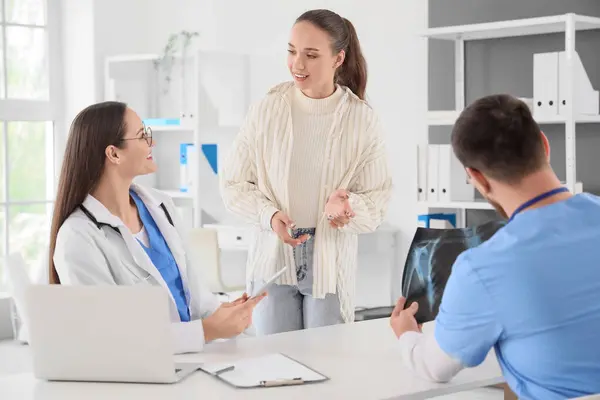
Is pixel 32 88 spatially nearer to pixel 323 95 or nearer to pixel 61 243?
pixel 323 95

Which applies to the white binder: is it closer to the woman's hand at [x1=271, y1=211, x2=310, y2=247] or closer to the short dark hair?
the woman's hand at [x1=271, y1=211, x2=310, y2=247]

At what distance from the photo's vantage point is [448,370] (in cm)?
178

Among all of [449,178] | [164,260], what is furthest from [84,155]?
[449,178]

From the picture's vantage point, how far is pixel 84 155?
2.36 meters

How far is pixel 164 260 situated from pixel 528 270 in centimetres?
117

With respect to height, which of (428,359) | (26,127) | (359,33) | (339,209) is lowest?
(428,359)

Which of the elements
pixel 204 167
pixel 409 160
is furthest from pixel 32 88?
pixel 409 160

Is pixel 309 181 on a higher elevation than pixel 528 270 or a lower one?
higher

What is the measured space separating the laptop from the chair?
2841 millimetres

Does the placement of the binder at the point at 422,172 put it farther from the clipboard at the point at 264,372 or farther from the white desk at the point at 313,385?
the clipboard at the point at 264,372

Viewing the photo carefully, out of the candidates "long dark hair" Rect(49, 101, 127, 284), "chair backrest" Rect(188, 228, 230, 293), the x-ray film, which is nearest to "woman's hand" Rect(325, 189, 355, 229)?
the x-ray film

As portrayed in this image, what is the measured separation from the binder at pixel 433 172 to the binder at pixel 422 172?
0.02 meters

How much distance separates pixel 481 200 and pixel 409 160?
2.26 ft

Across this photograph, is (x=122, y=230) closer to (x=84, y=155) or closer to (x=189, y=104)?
(x=84, y=155)
